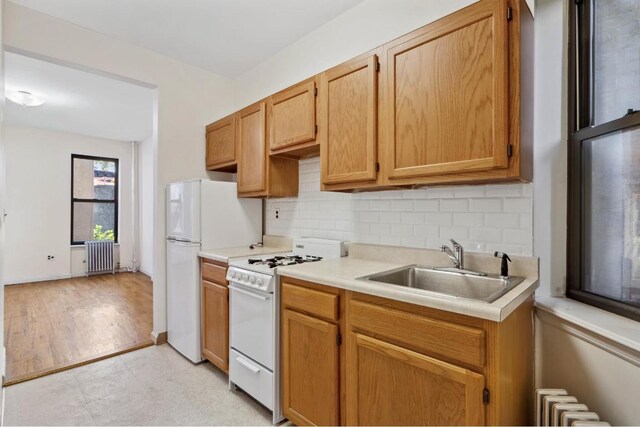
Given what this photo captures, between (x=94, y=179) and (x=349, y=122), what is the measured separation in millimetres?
6377

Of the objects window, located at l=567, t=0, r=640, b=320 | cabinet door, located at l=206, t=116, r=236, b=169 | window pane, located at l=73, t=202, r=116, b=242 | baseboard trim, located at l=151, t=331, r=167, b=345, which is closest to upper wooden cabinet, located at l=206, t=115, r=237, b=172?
cabinet door, located at l=206, t=116, r=236, b=169

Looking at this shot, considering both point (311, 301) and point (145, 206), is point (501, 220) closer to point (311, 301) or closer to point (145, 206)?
point (311, 301)

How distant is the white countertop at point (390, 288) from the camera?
1.14 m

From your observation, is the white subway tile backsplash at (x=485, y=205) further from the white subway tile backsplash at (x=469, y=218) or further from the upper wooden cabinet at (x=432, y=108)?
the upper wooden cabinet at (x=432, y=108)

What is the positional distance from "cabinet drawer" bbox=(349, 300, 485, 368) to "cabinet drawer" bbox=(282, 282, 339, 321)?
0.11m

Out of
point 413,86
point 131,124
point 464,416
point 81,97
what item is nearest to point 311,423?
point 464,416

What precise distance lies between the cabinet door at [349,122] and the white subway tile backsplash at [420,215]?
38 cm

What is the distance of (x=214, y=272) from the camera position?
8.08ft

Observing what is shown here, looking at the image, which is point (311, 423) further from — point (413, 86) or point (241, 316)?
point (413, 86)

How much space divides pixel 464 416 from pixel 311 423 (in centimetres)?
89

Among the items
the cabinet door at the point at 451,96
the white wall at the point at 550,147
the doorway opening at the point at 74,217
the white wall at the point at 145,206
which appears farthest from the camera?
the white wall at the point at 145,206

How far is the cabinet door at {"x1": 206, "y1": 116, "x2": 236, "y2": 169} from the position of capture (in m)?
3.04

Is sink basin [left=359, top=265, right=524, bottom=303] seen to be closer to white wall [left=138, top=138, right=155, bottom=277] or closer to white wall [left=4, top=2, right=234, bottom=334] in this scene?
white wall [left=4, top=2, right=234, bottom=334]

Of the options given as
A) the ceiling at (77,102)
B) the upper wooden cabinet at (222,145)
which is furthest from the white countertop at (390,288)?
the ceiling at (77,102)
